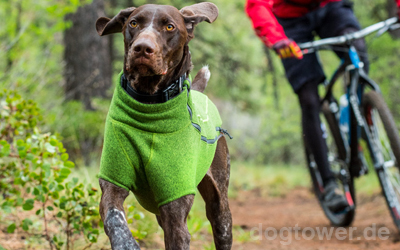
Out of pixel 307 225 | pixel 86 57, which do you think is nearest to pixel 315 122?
pixel 307 225

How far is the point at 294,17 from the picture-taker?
4598 mm

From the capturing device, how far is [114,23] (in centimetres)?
237

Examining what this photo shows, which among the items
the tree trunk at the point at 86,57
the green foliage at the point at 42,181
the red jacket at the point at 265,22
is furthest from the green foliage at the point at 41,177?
the tree trunk at the point at 86,57

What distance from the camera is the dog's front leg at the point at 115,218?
1993mm

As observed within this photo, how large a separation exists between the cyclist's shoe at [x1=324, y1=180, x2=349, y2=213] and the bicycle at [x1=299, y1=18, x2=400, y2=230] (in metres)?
0.32

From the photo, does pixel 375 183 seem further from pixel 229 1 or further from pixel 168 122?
pixel 229 1

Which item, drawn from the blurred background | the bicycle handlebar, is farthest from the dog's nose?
the bicycle handlebar

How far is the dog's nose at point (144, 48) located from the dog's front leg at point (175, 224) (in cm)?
73

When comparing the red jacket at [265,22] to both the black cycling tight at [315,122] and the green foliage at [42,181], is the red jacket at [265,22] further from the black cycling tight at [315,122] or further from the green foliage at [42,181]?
the green foliage at [42,181]

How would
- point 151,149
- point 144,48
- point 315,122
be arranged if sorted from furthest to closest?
point 315,122 → point 151,149 → point 144,48

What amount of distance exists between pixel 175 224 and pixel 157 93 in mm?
645

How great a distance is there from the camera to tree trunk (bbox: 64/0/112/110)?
736 cm

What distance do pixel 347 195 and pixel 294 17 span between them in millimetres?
1995

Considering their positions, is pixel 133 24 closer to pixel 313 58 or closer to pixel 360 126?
pixel 313 58
